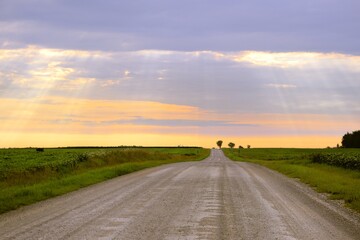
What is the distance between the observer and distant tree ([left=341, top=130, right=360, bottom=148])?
15388cm

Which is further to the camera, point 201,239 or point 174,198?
point 174,198

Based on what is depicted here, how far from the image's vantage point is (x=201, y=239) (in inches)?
364

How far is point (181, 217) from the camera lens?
12141 mm

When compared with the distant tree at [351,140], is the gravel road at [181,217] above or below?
below

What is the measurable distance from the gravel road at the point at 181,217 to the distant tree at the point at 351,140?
14608cm

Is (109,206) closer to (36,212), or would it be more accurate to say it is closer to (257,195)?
(36,212)

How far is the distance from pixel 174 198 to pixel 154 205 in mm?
2077

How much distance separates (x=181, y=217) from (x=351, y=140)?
157 metres

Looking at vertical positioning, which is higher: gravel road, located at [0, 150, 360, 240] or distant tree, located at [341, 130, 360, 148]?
distant tree, located at [341, 130, 360, 148]

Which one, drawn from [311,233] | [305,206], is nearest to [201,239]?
[311,233]

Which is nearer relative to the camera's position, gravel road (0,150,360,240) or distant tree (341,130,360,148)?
gravel road (0,150,360,240)

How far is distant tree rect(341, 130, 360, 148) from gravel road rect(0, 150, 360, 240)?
479 ft

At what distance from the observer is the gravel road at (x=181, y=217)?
9938mm

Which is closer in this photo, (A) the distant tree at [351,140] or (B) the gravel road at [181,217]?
(B) the gravel road at [181,217]
